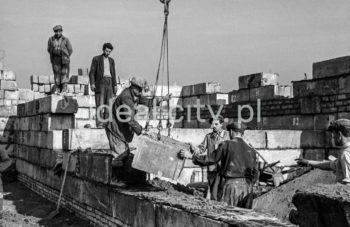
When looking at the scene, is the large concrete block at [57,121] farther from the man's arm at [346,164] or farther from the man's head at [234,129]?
the man's arm at [346,164]

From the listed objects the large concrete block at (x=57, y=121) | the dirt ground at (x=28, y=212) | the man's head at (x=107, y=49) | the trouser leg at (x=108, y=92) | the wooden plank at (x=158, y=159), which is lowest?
the dirt ground at (x=28, y=212)

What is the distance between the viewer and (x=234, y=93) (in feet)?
54.2

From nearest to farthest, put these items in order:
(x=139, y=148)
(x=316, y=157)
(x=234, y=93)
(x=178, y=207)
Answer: (x=178, y=207)
(x=139, y=148)
(x=316, y=157)
(x=234, y=93)

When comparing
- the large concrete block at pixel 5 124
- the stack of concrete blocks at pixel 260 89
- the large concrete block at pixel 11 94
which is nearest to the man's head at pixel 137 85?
the stack of concrete blocks at pixel 260 89

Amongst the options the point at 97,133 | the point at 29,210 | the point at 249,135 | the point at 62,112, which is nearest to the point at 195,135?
the point at 249,135

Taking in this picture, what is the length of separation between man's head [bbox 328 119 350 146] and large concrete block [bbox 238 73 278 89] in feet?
34.4

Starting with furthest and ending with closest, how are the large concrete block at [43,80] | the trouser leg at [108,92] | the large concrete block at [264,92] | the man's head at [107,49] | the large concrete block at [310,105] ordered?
the large concrete block at [43,80]
the large concrete block at [264,92]
the large concrete block at [310,105]
the trouser leg at [108,92]
the man's head at [107,49]

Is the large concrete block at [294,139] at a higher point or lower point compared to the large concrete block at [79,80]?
lower

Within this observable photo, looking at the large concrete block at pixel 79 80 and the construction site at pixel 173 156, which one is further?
the large concrete block at pixel 79 80

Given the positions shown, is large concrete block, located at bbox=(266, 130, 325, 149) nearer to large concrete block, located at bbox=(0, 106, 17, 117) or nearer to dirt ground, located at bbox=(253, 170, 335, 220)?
dirt ground, located at bbox=(253, 170, 335, 220)

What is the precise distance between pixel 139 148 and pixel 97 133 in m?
3.98

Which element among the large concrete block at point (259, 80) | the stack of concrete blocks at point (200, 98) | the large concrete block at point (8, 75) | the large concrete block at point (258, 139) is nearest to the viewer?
the large concrete block at point (258, 139)

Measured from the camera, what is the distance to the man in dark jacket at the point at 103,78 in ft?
35.6

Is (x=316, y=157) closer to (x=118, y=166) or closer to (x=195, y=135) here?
(x=195, y=135)
